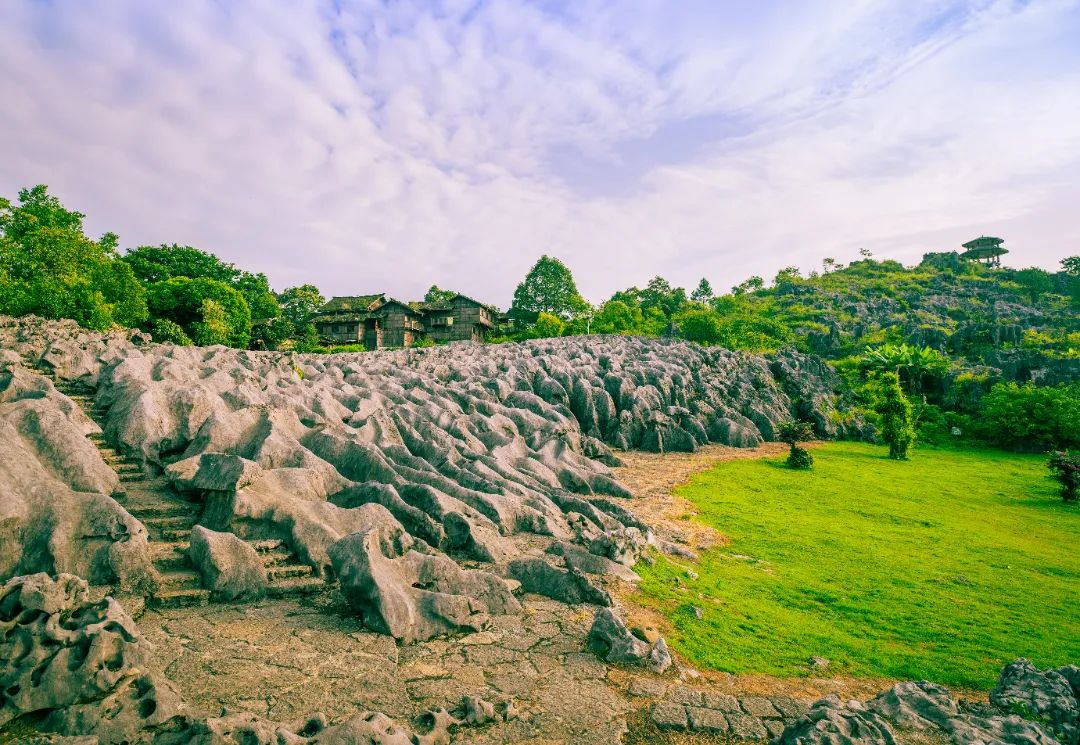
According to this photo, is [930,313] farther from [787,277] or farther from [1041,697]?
[1041,697]

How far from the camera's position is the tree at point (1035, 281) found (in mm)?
94438

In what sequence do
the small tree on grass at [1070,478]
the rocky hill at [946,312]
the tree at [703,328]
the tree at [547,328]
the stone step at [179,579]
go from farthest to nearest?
the tree at [547,328]
the tree at [703,328]
the rocky hill at [946,312]
the small tree on grass at [1070,478]
the stone step at [179,579]

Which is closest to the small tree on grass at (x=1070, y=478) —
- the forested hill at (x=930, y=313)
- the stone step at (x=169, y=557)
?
the forested hill at (x=930, y=313)

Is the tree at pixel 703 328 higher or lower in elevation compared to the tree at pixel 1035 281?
lower

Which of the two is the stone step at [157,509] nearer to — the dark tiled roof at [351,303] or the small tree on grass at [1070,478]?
the small tree on grass at [1070,478]

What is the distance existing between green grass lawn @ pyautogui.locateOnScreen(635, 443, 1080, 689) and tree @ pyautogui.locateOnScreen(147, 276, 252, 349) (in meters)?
42.7

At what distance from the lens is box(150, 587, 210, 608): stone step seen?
8.53 meters

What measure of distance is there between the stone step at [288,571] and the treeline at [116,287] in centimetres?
3738

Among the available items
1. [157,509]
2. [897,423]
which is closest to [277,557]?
[157,509]

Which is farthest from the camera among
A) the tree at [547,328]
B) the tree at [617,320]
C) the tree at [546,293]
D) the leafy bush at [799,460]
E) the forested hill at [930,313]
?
the tree at [546,293]

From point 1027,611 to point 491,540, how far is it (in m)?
12.4

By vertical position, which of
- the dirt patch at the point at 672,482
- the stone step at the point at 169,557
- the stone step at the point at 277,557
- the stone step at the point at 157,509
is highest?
the stone step at the point at 157,509

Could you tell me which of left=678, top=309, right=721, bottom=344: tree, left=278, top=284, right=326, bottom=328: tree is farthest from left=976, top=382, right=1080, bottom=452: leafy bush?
left=278, top=284, right=326, bottom=328: tree

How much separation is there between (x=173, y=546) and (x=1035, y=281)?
131m
